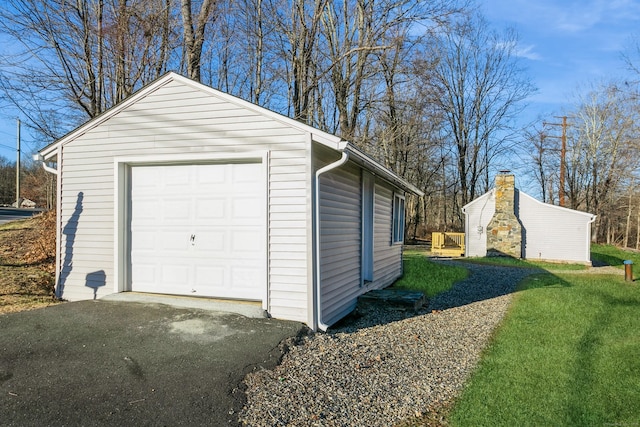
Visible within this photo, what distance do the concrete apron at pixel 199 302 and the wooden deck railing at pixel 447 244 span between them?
61.0 feet

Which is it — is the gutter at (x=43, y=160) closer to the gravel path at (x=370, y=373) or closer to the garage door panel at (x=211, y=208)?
the garage door panel at (x=211, y=208)

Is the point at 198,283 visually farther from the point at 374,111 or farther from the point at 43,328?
the point at 374,111

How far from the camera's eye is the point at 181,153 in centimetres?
627

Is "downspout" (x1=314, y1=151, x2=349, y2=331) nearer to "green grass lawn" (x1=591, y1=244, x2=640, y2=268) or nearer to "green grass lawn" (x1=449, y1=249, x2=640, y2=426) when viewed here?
"green grass lawn" (x1=449, y1=249, x2=640, y2=426)

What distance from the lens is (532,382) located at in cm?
439

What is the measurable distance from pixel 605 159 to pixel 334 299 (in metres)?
33.9

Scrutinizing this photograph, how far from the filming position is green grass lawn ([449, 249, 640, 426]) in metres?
3.69

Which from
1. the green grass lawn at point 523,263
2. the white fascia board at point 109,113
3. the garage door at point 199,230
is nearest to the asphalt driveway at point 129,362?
the garage door at point 199,230

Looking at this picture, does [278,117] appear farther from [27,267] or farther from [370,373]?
[27,267]

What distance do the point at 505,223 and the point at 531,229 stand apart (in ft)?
4.39

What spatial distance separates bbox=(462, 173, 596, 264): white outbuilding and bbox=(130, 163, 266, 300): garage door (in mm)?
17004

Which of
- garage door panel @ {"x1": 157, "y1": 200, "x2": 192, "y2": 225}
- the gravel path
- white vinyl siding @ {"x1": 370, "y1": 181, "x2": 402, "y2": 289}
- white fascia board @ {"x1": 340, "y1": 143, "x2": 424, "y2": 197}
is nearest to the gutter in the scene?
garage door panel @ {"x1": 157, "y1": 200, "x2": 192, "y2": 225}

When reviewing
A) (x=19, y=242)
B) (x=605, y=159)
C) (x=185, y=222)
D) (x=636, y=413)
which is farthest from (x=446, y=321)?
(x=605, y=159)

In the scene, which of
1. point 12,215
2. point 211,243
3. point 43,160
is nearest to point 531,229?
point 211,243
